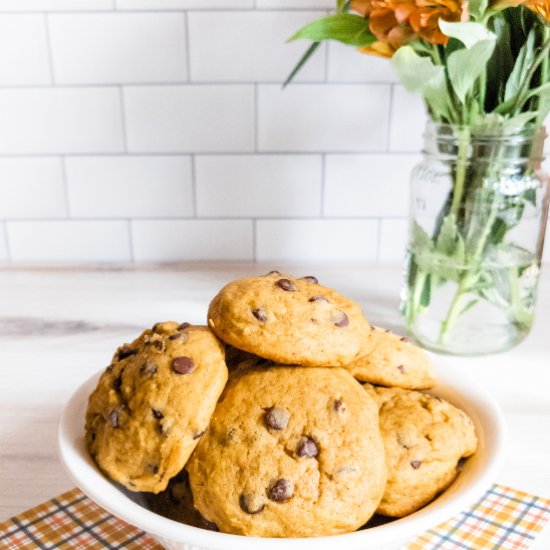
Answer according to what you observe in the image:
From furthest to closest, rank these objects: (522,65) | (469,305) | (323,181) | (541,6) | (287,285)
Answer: (323,181) < (469,305) < (522,65) < (541,6) < (287,285)

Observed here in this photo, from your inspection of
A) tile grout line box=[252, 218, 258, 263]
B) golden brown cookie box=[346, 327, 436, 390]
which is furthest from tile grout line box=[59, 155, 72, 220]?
golden brown cookie box=[346, 327, 436, 390]

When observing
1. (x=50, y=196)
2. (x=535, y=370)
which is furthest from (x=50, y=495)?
(x=50, y=196)

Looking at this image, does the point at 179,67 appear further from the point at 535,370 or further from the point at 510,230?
the point at 535,370

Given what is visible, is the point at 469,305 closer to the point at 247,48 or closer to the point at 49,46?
the point at 247,48

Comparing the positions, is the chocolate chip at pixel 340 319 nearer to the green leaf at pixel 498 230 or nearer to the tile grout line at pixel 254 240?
the green leaf at pixel 498 230

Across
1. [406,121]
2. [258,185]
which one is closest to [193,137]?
[258,185]
